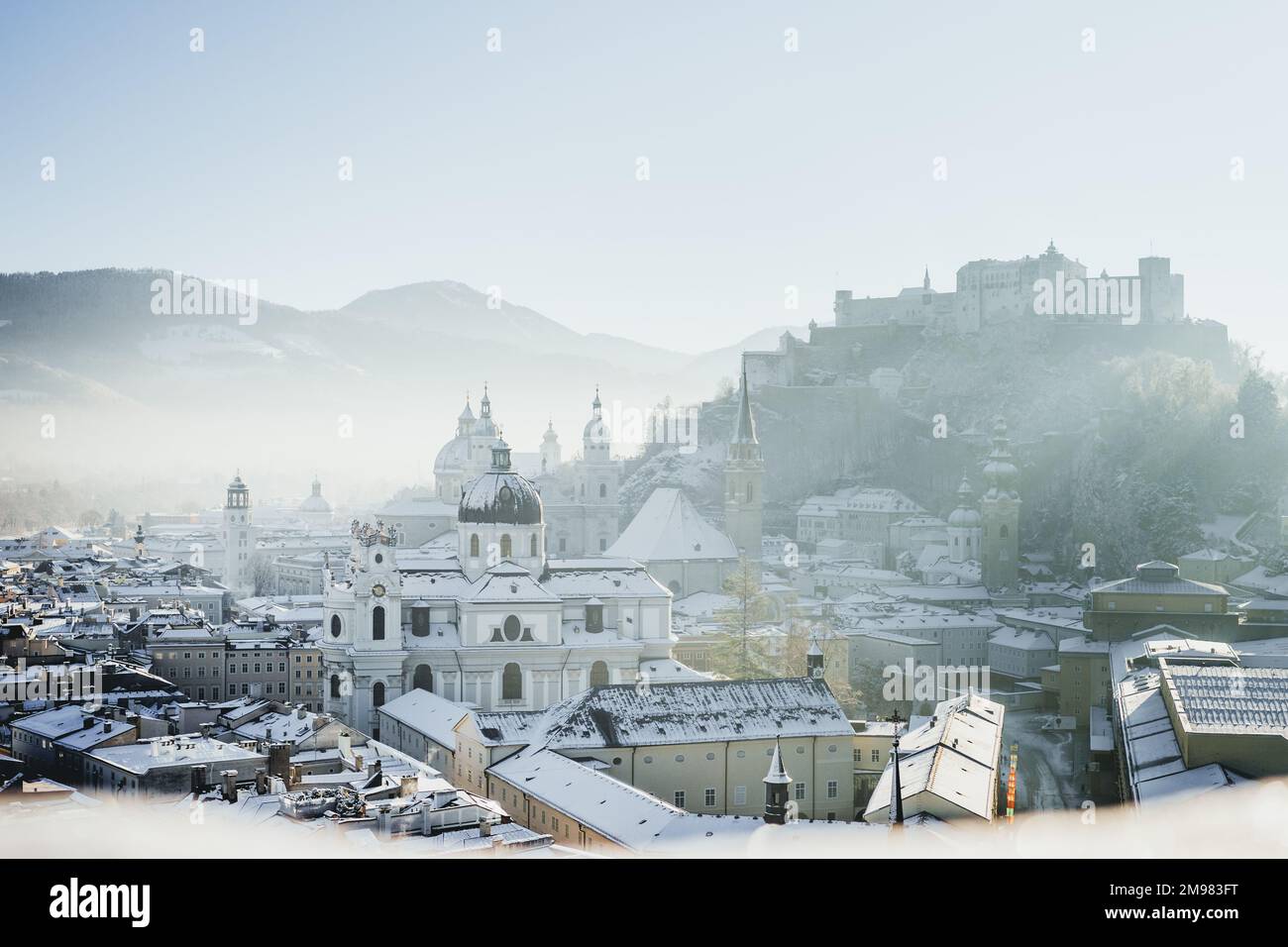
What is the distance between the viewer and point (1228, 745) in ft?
51.5

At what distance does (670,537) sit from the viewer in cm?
4941

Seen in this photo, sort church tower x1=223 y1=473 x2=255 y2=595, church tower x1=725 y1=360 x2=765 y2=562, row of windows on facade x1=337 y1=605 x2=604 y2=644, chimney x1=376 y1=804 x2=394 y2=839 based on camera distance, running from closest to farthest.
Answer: chimney x1=376 y1=804 x2=394 y2=839 → row of windows on facade x1=337 y1=605 x2=604 y2=644 → church tower x1=725 y1=360 x2=765 y2=562 → church tower x1=223 y1=473 x2=255 y2=595

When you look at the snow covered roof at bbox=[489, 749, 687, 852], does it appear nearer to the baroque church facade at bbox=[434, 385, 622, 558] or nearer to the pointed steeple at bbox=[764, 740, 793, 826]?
the pointed steeple at bbox=[764, 740, 793, 826]

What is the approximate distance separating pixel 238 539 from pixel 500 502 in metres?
35.1

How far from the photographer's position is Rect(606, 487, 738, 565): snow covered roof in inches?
1924

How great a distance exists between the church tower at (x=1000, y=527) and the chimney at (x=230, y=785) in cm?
3993

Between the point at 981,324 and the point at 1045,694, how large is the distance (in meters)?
36.5

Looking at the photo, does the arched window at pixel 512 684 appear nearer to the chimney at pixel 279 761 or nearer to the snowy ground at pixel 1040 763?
the snowy ground at pixel 1040 763

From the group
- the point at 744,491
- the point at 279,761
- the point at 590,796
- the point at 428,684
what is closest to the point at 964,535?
the point at 744,491

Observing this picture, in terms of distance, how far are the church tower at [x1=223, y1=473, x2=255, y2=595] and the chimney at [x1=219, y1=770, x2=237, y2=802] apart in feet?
154

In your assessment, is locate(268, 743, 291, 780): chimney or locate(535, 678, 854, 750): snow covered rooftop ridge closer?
locate(268, 743, 291, 780): chimney

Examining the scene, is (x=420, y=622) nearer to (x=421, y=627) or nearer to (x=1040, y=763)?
(x=421, y=627)

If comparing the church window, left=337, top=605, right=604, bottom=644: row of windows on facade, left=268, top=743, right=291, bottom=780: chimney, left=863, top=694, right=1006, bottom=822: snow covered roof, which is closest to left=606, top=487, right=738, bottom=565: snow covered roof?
left=337, top=605, right=604, bottom=644: row of windows on facade

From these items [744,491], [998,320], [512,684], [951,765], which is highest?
[998,320]
